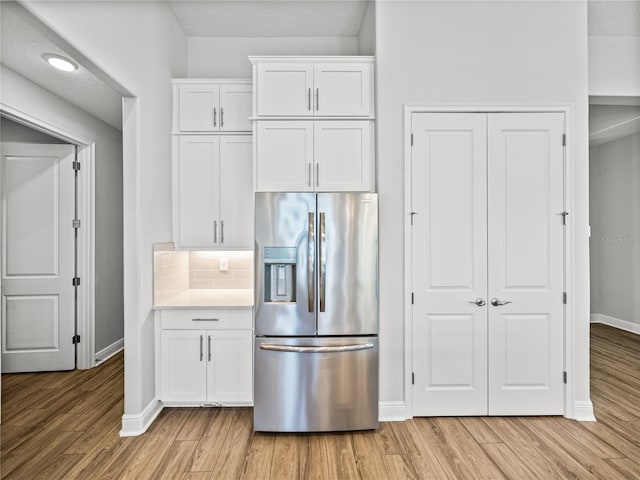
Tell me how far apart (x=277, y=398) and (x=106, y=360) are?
8.57 feet

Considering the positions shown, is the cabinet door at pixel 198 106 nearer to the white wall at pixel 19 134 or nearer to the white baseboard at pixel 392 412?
the white wall at pixel 19 134

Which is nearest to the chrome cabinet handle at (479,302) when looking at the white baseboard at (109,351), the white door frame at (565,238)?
the white door frame at (565,238)

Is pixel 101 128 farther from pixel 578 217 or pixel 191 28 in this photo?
pixel 578 217

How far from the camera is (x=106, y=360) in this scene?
4168 mm

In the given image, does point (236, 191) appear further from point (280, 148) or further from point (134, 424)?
point (134, 424)

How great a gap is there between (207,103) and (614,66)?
3693mm

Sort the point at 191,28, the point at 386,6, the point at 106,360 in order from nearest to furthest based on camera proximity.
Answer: the point at 386,6
the point at 191,28
the point at 106,360

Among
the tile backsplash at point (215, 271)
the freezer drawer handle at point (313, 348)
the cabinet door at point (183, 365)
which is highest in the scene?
the tile backsplash at point (215, 271)

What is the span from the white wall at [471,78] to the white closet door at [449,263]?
142 mm

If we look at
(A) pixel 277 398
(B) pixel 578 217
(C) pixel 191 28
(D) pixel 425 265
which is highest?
(C) pixel 191 28

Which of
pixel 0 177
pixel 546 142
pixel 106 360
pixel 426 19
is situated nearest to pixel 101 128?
pixel 0 177

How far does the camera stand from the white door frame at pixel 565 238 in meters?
2.82

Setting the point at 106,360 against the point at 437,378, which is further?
the point at 106,360

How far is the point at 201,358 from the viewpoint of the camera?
2910 millimetres
